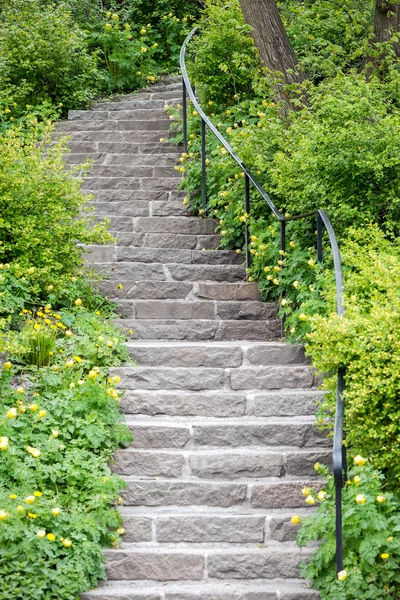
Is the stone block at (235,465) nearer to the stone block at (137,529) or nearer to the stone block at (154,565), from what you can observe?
the stone block at (137,529)

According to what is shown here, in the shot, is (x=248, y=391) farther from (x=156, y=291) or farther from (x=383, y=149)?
(x=383, y=149)

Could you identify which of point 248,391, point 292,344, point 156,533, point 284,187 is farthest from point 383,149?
point 156,533

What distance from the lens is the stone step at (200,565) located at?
4.41 metres

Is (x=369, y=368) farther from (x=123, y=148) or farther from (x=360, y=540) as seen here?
(x=123, y=148)

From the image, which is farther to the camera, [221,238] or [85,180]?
[85,180]

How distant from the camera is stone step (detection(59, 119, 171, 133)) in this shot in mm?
10055

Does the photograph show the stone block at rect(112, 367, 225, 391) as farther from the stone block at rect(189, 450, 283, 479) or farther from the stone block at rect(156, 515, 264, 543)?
the stone block at rect(156, 515, 264, 543)

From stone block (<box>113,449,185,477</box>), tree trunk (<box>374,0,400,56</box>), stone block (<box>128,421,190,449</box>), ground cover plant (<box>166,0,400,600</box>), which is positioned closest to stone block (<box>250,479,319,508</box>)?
ground cover plant (<box>166,0,400,600</box>)

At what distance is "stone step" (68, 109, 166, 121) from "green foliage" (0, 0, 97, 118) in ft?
1.01

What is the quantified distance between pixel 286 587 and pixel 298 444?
108 cm

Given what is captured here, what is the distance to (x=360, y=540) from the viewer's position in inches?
160

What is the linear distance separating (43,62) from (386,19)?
4128 millimetres

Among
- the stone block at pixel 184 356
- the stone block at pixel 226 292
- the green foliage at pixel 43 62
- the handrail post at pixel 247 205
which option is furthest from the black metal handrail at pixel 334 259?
the green foliage at pixel 43 62

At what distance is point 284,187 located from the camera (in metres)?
6.71
